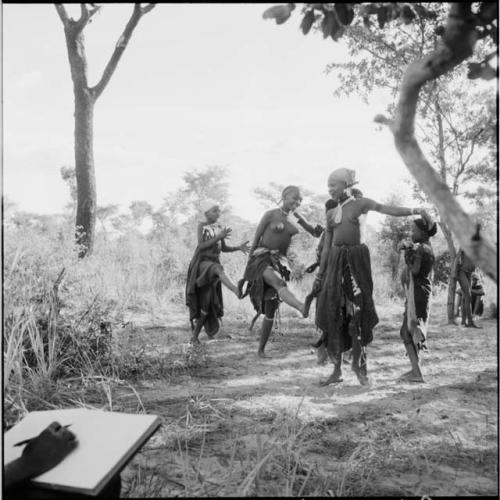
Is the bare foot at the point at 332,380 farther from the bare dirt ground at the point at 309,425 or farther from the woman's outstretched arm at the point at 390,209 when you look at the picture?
the woman's outstretched arm at the point at 390,209

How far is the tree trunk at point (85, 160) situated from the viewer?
393 inches

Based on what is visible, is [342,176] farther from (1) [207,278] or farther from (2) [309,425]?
(1) [207,278]

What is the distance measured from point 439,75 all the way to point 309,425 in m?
2.49

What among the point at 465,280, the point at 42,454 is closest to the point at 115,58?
the point at 465,280

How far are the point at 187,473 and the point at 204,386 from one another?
2.01 m

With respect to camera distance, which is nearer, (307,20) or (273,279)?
(307,20)

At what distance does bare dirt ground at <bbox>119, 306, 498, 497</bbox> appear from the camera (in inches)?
98.9

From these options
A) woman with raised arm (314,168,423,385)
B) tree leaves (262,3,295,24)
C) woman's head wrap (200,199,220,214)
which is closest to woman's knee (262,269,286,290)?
woman with raised arm (314,168,423,385)

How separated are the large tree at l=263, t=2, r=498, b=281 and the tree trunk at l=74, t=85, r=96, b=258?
8900 mm

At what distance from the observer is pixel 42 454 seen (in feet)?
5.08

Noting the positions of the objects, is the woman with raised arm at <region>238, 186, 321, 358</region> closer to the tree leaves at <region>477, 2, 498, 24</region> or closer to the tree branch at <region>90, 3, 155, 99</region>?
the tree leaves at <region>477, 2, 498, 24</region>

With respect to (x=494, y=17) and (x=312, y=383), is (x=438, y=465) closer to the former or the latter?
(x=312, y=383)

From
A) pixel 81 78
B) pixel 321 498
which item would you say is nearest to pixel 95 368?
pixel 321 498

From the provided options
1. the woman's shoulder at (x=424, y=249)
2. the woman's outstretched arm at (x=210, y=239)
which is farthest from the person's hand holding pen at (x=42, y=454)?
the woman's outstretched arm at (x=210, y=239)
